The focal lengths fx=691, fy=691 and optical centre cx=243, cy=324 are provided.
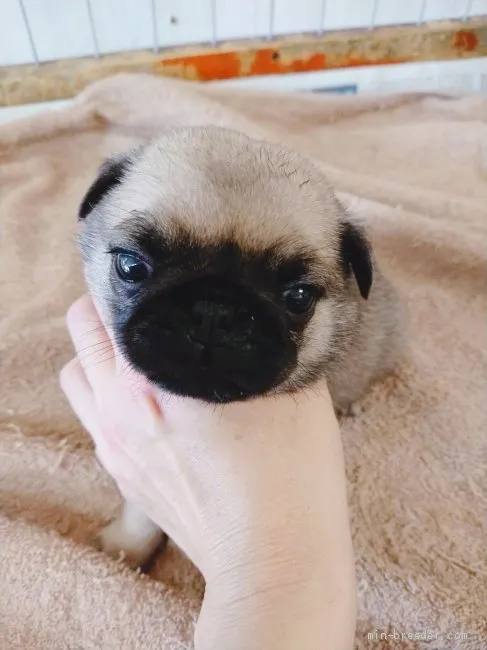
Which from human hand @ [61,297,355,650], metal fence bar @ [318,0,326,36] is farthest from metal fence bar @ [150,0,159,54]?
human hand @ [61,297,355,650]

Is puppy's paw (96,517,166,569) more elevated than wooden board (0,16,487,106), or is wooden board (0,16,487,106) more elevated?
wooden board (0,16,487,106)

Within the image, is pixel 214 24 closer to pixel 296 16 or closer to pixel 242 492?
pixel 296 16

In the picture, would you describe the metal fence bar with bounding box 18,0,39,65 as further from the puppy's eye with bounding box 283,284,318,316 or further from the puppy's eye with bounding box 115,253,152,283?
the puppy's eye with bounding box 283,284,318,316

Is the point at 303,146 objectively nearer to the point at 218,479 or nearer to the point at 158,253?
the point at 158,253

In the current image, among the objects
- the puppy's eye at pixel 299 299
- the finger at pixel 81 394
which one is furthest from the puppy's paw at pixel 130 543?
the puppy's eye at pixel 299 299

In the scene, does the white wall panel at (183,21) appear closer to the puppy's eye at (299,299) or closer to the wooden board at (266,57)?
the wooden board at (266,57)

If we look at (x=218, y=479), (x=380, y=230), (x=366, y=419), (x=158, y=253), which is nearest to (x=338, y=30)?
(x=380, y=230)
